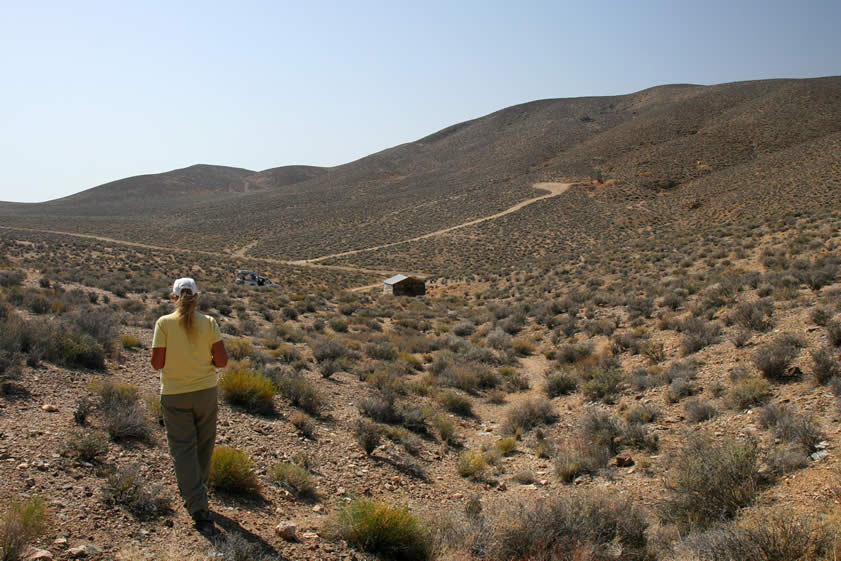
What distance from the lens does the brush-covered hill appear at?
53.8m

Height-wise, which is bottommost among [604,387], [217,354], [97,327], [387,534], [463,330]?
[463,330]

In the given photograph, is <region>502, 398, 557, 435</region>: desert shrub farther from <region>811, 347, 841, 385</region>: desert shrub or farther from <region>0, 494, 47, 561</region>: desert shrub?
<region>0, 494, 47, 561</region>: desert shrub

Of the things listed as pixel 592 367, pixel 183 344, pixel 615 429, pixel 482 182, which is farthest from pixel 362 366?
pixel 482 182

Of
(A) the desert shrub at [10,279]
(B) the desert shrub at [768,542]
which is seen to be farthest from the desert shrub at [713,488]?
(A) the desert shrub at [10,279]

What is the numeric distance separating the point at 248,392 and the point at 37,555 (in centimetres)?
479

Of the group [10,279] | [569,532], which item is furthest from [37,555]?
[10,279]

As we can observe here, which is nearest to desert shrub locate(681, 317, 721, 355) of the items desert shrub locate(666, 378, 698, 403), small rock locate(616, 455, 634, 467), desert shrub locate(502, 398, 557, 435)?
desert shrub locate(666, 378, 698, 403)

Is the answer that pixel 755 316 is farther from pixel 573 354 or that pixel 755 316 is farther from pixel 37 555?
pixel 37 555

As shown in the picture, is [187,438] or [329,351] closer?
[187,438]

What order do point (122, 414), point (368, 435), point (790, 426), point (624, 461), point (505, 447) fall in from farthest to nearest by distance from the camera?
point (505, 447) < point (368, 435) < point (624, 461) < point (790, 426) < point (122, 414)

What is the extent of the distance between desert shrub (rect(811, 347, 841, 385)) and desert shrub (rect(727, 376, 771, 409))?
0.69 meters

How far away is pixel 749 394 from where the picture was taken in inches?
327

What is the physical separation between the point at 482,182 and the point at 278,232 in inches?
1199

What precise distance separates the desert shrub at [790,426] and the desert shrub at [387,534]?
16.1 feet
